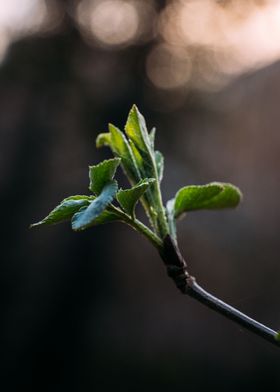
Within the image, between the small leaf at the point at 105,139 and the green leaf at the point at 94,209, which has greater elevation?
the small leaf at the point at 105,139

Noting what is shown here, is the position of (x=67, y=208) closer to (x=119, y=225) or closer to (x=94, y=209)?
(x=94, y=209)

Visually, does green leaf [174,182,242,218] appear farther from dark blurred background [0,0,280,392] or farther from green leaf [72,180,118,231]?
dark blurred background [0,0,280,392]

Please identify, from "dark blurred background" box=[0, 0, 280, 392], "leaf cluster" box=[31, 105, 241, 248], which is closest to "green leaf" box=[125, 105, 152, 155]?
"leaf cluster" box=[31, 105, 241, 248]

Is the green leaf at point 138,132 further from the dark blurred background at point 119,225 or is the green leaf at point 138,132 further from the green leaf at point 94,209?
the dark blurred background at point 119,225

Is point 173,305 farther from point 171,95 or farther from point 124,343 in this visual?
point 171,95

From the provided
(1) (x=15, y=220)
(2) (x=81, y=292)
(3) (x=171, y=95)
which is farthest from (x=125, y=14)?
(2) (x=81, y=292)

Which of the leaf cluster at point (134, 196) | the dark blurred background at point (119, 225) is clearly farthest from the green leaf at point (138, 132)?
the dark blurred background at point (119, 225)

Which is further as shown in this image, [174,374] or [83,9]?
[83,9]
